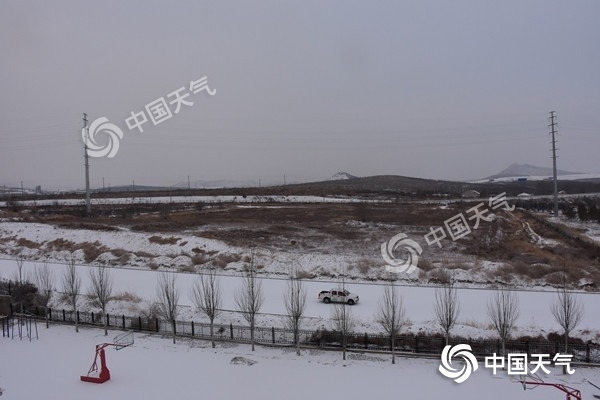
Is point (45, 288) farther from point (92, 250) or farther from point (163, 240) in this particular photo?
point (163, 240)

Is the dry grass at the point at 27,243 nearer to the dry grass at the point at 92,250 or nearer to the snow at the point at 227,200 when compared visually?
the dry grass at the point at 92,250

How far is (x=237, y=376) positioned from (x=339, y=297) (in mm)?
7825

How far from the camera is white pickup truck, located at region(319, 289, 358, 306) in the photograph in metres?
21.5

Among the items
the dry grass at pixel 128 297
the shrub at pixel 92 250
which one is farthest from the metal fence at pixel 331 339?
the shrub at pixel 92 250

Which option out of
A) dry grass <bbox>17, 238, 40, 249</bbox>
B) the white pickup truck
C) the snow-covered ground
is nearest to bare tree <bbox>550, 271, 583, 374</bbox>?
the snow-covered ground

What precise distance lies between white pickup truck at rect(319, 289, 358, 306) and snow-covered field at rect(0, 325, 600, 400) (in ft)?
15.5

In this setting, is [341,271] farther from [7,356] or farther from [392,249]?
[7,356]

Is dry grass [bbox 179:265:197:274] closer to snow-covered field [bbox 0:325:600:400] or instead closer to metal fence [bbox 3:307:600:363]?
metal fence [bbox 3:307:600:363]

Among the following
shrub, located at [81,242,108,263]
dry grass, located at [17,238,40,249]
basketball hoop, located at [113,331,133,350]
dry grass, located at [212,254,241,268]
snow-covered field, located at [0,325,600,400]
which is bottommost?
snow-covered field, located at [0,325,600,400]

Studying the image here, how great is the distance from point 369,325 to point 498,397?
6.64 m

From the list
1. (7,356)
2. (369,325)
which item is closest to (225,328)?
(369,325)

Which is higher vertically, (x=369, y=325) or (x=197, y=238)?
(x=197, y=238)

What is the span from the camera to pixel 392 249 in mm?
33750

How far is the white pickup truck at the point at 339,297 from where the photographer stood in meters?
21.5
